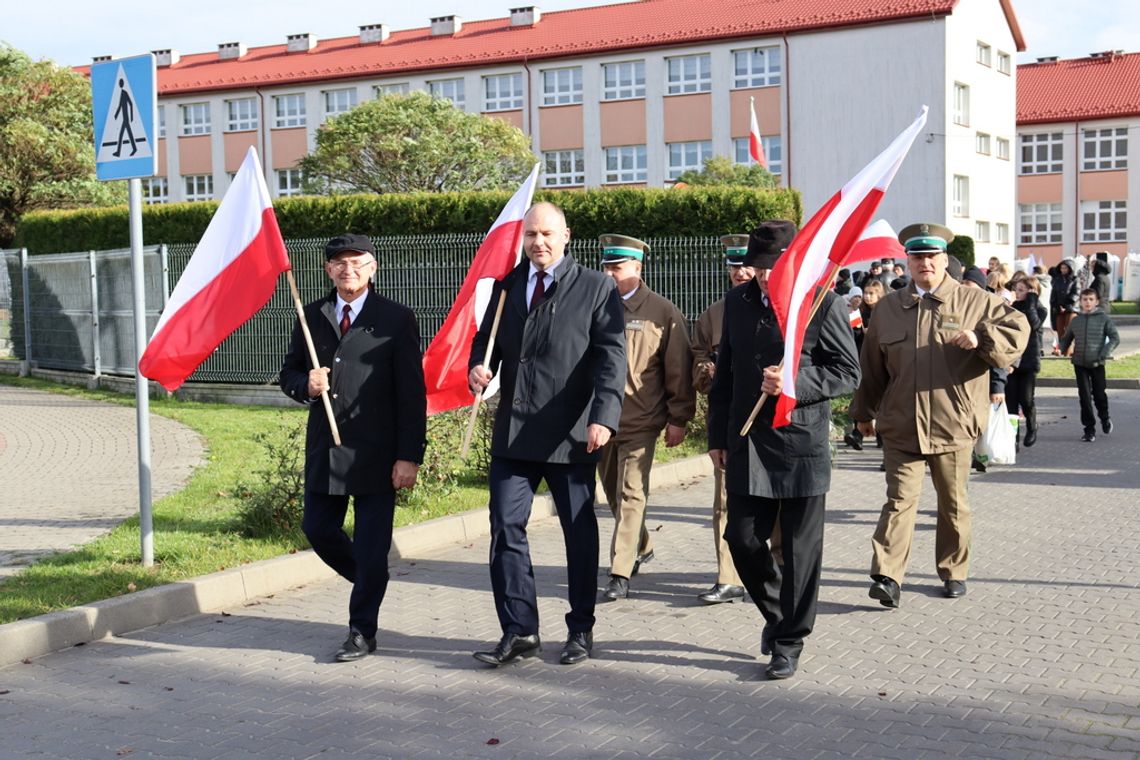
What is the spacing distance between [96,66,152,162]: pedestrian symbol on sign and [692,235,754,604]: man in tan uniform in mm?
3367

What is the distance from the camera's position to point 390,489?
644 centimetres

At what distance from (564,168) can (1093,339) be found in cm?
4047

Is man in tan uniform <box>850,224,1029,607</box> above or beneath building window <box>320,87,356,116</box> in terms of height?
beneath

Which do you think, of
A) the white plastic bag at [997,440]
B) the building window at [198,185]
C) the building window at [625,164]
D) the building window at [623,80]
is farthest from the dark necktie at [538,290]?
the building window at [198,185]

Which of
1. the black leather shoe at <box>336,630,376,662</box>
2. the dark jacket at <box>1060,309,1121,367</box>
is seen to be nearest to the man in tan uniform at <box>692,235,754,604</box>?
the black leather shoe at <box>336,630,376,662</box>

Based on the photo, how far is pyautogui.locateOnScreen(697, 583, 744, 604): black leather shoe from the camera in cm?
747

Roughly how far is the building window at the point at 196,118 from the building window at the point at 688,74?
21792mm

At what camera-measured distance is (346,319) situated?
21.3 feet

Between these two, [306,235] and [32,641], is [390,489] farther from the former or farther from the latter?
[306,235]

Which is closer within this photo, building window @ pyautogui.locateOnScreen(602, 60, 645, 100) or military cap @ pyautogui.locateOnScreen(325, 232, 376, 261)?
military cap @ pyautogui.locateOnScreen(325, 232, 376, 261)

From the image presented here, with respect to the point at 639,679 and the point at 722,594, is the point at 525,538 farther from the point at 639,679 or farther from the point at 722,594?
the point at 722,594

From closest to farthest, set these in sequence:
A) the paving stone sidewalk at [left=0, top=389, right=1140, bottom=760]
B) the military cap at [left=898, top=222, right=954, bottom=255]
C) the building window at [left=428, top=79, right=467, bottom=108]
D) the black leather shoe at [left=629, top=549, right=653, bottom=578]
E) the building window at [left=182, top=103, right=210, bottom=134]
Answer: the paving stone sidewalk at [left=0, top=389, right=1140, bottom=760], the military cap at [left=898, top=222, right=954, bottom=255], the black leather shoe at [left=629, top=549, right=653, bottom=578], the building window at [left=428, top=79, right=467, bottom=108], the building window at [left=182, top=103, right=210, bottom=134]

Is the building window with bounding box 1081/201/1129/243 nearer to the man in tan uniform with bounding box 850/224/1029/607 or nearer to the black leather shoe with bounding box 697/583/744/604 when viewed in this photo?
the man in tan uniform with bounding box 850/224/1029/607

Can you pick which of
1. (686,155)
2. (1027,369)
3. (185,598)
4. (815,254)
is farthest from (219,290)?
(686,155)
